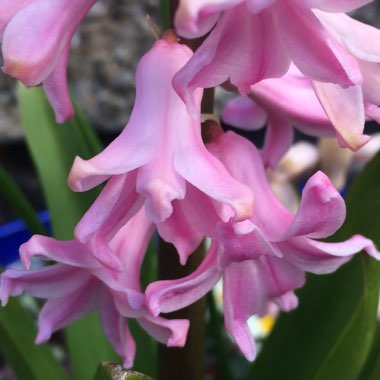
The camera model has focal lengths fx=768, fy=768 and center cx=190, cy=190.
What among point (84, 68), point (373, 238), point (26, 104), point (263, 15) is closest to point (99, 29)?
point (84, 68)

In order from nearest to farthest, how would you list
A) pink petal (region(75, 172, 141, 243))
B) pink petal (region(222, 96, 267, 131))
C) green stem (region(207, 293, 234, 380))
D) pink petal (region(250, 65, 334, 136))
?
pink petal (region(75, 172, 141, 243))
pink petal (region(250, 65, 334, 136))
pink petal (region(222, 96, 267, 131))
green stem (region(207, 293, 234, 380))

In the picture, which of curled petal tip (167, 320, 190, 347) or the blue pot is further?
the blue pot

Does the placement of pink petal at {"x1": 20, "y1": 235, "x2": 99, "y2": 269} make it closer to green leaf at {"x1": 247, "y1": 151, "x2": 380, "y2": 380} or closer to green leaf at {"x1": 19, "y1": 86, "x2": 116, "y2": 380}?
green leaf at {"x1": 247, "y1": 151, "x2": 380, "y2": 380}

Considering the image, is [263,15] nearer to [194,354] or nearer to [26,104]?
[194,354]

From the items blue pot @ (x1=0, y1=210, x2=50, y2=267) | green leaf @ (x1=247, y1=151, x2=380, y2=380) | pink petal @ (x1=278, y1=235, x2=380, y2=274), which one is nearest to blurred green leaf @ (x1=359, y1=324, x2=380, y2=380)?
green leaf @ (x1=247, y1=151, x2=380, y2=380)

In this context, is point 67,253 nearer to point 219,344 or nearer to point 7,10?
point 7,10

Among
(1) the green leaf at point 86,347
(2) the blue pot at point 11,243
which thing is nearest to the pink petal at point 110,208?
(1) the green leaf at point 86,347

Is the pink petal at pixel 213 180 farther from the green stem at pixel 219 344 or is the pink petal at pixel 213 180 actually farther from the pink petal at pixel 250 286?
the green stem at pixel 219 344

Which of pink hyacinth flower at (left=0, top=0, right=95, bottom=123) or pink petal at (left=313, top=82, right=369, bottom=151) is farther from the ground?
pink hyacinth flower at (left=0, top=0, right=95, bottom=123)
